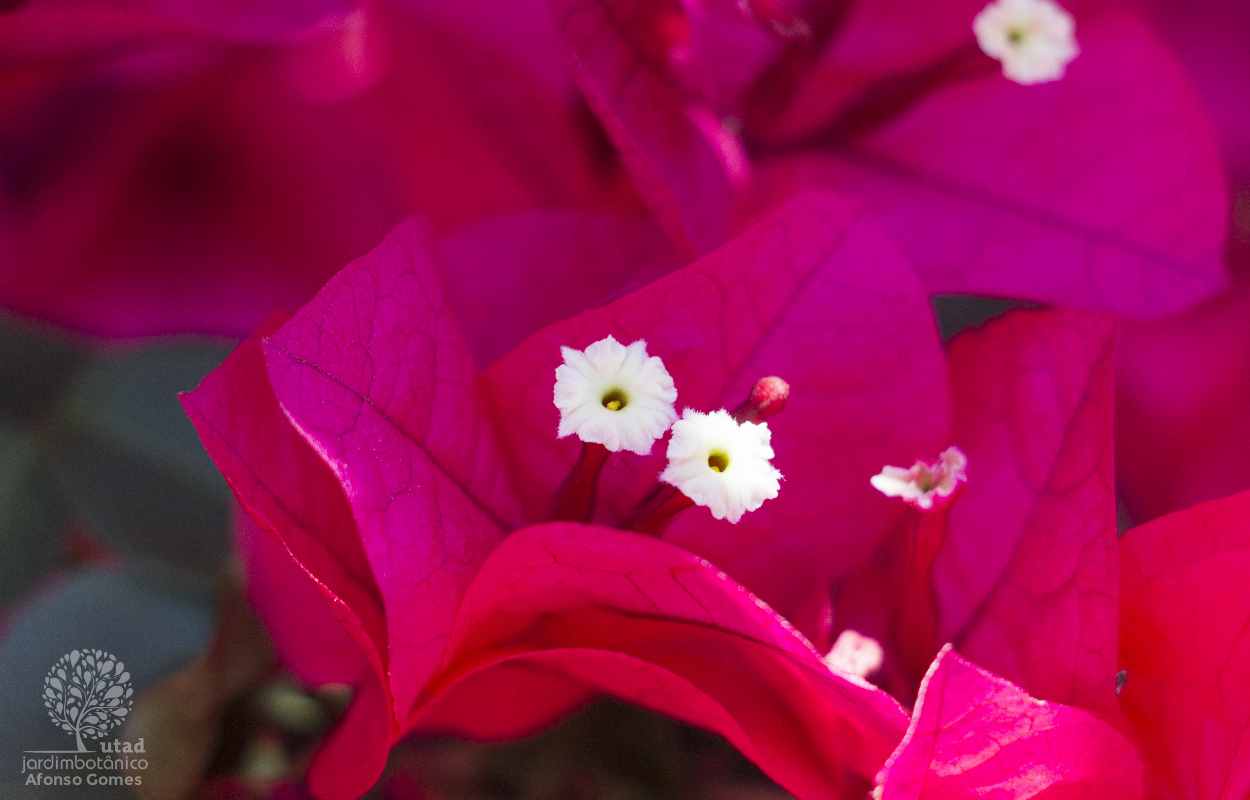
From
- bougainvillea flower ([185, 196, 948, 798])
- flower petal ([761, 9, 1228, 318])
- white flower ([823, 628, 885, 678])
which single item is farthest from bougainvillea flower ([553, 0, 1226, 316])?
white flower ([823, 628, 885, 678])

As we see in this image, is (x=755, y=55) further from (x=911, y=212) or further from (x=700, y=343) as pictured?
(x=700, y=343)

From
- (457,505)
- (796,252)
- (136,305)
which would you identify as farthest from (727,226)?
(136,305)

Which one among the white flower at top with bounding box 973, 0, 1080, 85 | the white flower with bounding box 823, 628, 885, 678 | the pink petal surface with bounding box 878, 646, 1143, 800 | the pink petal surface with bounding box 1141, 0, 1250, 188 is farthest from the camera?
the pink petal surface with bounding box 1141, 0, 1250, 188

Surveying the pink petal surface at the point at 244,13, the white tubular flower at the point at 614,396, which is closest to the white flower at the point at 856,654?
the white tubular flower at the point at 614,396

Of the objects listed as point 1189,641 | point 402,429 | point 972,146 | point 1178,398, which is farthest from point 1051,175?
point 402,429

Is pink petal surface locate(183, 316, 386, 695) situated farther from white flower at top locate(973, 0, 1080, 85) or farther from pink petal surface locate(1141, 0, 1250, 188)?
pink petal surface locate(1141, 0, 1250, 188)
